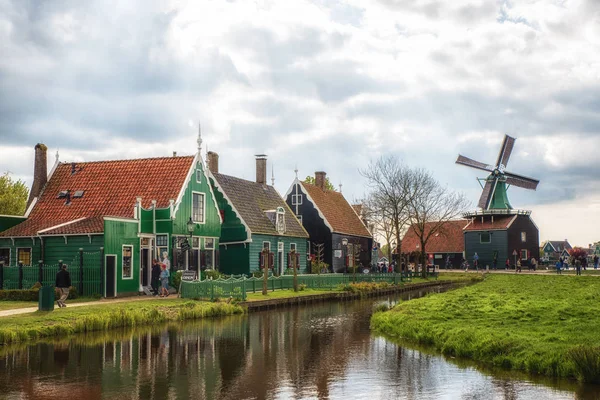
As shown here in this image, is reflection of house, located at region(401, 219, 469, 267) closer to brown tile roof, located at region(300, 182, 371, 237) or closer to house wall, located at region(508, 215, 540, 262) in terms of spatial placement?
house wall, located at region(508, 215, 540, 262)

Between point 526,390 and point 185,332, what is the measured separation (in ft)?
35.7

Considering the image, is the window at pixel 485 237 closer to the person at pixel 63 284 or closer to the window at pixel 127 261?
the window at pixel 127 261

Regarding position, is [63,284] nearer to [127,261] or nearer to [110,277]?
[110,277]

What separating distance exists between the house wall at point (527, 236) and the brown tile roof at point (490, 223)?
0.71 metres

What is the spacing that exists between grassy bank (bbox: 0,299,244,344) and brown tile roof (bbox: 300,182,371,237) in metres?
29.3

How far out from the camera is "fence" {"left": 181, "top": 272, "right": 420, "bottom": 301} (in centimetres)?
2770

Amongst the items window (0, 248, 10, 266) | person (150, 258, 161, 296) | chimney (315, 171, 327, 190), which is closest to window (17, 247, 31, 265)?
window (0, 248, 10, 266)

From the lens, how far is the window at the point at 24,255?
104 feet

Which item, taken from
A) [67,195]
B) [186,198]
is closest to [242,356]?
[186,198]

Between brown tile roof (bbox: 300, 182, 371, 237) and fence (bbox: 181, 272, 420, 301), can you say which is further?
brown tile roof (bbox: 300, 182, 371, 237)

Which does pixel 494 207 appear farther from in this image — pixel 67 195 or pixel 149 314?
pixel 149 314

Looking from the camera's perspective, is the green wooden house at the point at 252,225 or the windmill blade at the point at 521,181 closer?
the green wooden house at the point at 252,225

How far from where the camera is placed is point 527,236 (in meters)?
75.5

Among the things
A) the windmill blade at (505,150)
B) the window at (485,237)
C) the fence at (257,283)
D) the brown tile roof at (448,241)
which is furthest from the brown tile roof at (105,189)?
the windmill blade at (505,150)
